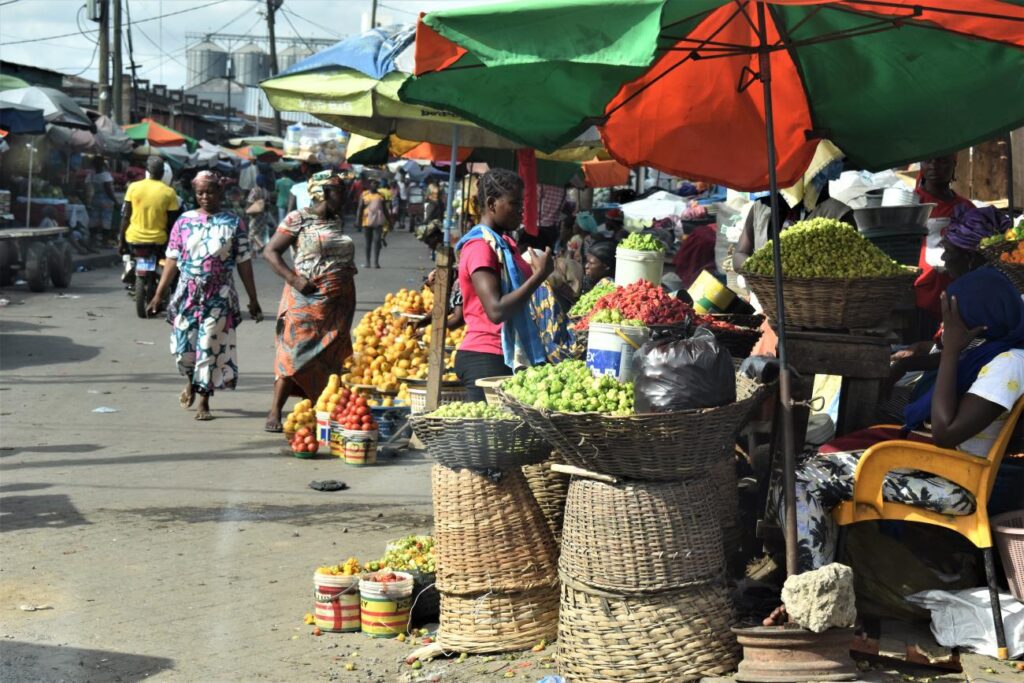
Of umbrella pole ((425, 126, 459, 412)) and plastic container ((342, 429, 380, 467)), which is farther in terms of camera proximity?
plastic container ((342, 429, 380, 467))

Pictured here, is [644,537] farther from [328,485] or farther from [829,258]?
[328,485]

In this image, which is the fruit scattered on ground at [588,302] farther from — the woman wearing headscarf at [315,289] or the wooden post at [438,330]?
the woman wearing headscarf at [315,289]

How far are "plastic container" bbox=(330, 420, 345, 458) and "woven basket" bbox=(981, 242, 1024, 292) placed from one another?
4996 mm

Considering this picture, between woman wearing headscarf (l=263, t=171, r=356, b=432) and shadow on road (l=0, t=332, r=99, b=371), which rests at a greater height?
woman wearing headscarf (l=263, t=171, r=356, b=432)

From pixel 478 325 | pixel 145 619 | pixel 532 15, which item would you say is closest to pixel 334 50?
pixel 478 325

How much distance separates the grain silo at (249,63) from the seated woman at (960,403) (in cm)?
10618

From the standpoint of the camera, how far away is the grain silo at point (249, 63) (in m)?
108

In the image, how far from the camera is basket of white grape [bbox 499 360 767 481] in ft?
14.8

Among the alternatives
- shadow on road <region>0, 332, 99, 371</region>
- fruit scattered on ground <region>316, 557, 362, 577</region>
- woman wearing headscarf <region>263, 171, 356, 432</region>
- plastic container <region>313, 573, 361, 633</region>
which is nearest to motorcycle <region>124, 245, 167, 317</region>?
shadow on road <region>0, 332, 99, 371</region>

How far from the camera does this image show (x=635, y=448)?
14.9 feet

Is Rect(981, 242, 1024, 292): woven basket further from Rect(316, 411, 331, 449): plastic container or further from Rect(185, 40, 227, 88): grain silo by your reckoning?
Rect(185, 40, 227, 88): grain silo

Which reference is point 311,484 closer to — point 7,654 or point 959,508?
point 7,654

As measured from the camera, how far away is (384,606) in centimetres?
569

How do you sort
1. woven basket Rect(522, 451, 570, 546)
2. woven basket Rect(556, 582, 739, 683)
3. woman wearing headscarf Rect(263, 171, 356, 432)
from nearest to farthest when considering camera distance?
woven basket Rect(556, 582, 739, 683), woven basket Rect(522, 451, 570, 546), woman wearing headscarf Rect(263, 171, 356, 432)
